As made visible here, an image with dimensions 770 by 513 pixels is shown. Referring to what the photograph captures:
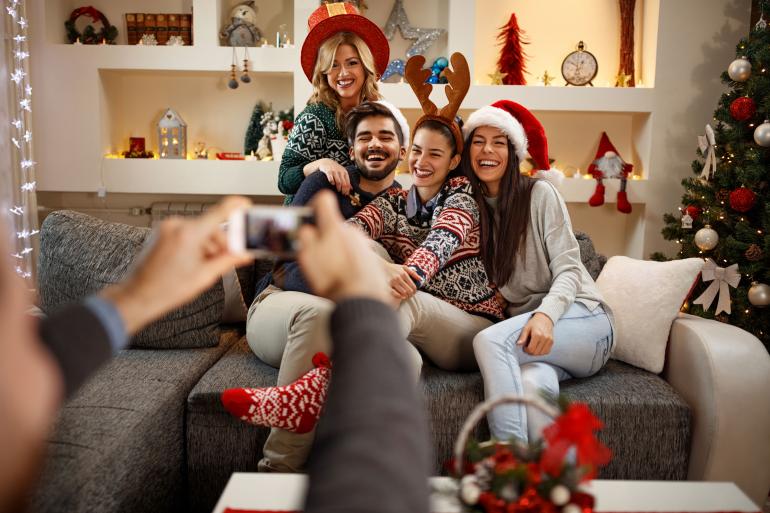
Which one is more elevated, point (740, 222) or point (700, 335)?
point (740, 222)

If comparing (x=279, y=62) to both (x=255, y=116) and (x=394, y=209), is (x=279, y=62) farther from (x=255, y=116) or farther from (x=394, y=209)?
(x=394, y=209)

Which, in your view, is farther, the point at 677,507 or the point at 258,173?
the point at 258,173

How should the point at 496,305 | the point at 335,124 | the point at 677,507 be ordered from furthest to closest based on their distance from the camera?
the point at 335,124 < the point at 496,305 < the point at 677,507

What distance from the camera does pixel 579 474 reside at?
1.05m

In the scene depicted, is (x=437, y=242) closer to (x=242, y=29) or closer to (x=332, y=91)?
(x=332, y=91)

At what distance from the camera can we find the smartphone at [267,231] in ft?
2.10

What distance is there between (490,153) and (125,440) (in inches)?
52.7

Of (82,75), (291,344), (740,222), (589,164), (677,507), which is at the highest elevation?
(82,75)

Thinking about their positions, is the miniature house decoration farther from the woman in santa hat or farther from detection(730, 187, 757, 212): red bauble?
detection(730, 187, 757, 212): red bauble

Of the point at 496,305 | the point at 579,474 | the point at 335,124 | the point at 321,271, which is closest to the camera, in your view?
the point at 321,271

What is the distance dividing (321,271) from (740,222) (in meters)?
3.01

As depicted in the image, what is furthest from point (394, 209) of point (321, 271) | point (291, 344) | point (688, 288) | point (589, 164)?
point (589, 164)

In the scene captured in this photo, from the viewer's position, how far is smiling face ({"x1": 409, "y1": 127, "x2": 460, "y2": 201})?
2121mm

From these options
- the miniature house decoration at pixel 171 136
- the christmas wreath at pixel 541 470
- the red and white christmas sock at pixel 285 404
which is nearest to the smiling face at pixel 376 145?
the red and white christmas sock at pixel 285 404
